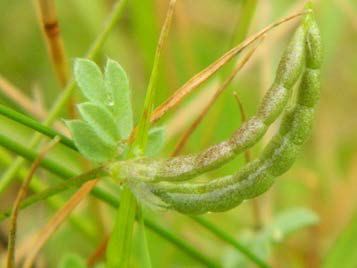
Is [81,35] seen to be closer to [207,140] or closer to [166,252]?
[207,140]

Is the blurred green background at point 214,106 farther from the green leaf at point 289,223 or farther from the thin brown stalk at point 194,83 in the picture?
the thin brown stalk at point 194,83

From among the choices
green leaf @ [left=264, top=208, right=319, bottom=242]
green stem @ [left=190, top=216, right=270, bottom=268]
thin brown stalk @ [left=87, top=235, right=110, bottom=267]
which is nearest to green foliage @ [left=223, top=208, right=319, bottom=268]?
green leaf @ [left=264, top=208, right=319, bottom=242]

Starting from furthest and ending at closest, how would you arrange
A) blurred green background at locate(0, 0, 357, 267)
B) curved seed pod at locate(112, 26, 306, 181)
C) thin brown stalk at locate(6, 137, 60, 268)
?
blurred green background at locate(0, 0, 357, 267), thin brown stalk at locate(6, 137, 60, 268), curved seed pod at locate(112, 26, 306, 181)

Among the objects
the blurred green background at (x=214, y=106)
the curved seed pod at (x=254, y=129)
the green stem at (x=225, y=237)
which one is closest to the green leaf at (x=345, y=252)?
the blurred green background at (x=214, y=106)

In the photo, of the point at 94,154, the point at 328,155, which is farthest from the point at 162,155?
the point at 94,154

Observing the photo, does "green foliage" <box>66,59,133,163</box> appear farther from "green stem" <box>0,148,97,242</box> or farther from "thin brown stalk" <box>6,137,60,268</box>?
"green stem" <box>0,148,97,242</box>

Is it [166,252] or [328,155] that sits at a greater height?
[328,155]
